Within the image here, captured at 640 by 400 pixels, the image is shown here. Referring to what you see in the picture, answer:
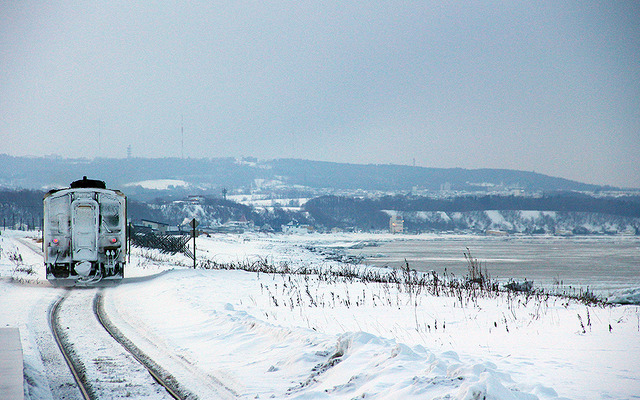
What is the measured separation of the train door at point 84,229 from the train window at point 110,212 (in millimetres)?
331

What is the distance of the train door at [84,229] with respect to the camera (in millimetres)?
20266

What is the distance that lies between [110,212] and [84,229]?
116cm

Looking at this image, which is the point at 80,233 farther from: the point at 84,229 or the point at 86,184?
the point at 86,184

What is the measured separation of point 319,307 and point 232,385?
21.8 ft

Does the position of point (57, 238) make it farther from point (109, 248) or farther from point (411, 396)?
point (411, 396)

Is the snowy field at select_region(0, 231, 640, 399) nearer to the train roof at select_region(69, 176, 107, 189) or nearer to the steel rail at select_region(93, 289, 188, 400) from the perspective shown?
the steel rail at select_region(93, 289, 188, 400)

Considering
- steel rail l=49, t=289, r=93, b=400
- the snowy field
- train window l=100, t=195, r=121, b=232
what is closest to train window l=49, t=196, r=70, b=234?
train window l=100, t=195, r=121, b=232

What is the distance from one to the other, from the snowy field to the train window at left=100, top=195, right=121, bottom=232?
4.91 metres

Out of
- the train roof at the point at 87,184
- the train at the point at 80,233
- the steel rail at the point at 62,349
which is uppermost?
the train roof at the point at 87,184

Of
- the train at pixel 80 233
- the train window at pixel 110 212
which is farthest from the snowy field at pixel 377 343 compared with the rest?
the train window at pixel 110 212

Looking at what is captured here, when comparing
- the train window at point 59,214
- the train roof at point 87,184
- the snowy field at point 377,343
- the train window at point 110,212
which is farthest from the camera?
the train roof at point 87,184

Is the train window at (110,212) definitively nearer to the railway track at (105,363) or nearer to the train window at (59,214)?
the train window at (59,214)

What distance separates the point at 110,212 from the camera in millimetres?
21109

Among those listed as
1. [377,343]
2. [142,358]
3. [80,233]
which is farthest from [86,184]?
[377,343]
